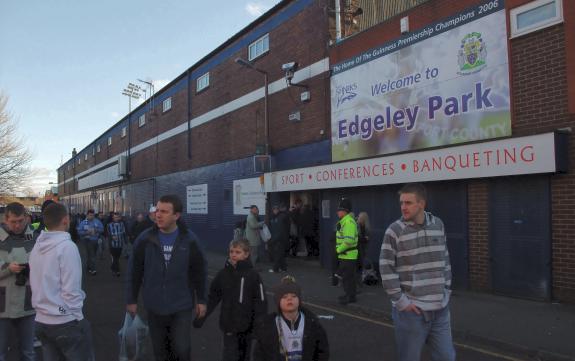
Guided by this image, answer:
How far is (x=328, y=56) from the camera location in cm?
1362

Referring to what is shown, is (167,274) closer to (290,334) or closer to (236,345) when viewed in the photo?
(236,345)

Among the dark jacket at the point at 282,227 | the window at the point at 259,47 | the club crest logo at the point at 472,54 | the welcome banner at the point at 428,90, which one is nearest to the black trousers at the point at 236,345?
the welcome banner at the point at 428,90

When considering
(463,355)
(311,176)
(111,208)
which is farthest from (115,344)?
(111,208)

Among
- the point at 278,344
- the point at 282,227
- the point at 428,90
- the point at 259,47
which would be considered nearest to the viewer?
the point at 278,344

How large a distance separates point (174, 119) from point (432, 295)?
74.8ft

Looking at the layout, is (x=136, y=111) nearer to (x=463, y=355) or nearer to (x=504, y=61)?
(x=504, y=61)

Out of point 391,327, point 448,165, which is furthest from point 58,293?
point 448,165

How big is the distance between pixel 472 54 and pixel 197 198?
48.7 feet

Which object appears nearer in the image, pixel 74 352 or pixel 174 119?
pixel 74 352

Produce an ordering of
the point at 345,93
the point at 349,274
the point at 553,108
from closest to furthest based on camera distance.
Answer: the point at 553,108 < the point at 349,274 < the point at 345,93

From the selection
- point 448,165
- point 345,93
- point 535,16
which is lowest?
point 448,165

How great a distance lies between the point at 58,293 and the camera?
11.8 feet

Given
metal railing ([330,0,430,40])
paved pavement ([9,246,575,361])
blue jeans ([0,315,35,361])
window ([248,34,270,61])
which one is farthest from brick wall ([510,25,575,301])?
window ([248,34,270,61])

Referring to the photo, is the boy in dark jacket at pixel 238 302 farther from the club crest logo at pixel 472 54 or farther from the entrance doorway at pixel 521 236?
the club crest logo at pixel 472 54
